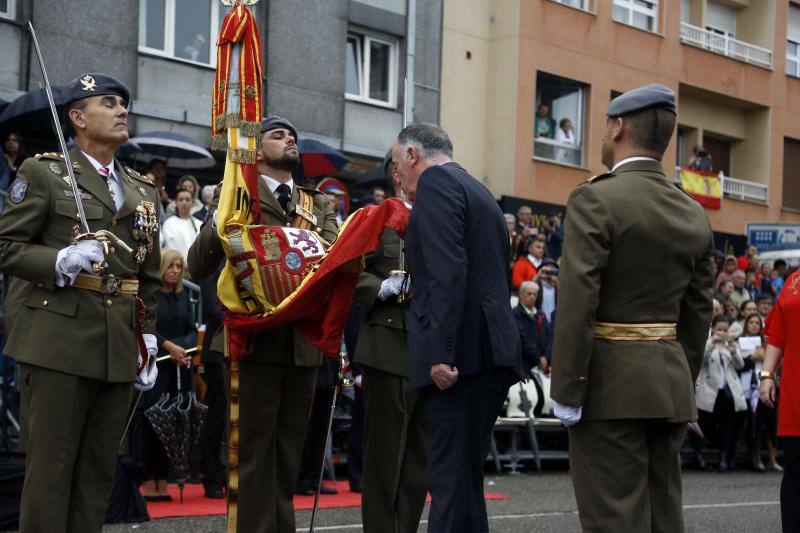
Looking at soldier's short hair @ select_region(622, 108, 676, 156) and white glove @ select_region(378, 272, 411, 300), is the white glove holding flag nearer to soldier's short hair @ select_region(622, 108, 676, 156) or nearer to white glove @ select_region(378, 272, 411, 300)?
white glove @ select_region(378, 272, 411, 300)

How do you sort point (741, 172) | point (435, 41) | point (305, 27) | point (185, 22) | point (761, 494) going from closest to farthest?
point (761, 494) < point (185, 22) < point (305, 27) < point (435, 41) < point (741, 172)

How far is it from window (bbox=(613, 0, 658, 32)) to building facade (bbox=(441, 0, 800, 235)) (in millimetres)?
31

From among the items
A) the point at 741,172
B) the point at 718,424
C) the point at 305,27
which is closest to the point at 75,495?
the point at 718,424

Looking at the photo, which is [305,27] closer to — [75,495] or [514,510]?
[514,510]

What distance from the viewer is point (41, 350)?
594cm

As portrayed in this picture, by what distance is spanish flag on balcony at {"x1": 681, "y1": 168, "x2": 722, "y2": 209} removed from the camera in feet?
98.6

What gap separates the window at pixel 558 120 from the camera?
26.9 m

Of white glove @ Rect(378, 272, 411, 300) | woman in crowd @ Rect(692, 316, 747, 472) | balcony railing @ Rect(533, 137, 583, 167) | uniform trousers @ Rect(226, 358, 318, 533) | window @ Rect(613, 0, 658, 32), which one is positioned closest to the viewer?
uniform trousers @ Rect(226, 358, 318, 533)

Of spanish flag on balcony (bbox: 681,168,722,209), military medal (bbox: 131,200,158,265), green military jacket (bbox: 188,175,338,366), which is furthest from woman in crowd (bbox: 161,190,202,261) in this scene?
spanish flag on balcony (bbox: 681,168,722,209)

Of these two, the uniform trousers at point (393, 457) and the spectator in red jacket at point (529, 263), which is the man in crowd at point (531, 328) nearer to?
the spectator in red jacket at point (529, 263)

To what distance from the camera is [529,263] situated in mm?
16203

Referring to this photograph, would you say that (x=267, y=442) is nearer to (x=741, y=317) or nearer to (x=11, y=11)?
(x=741, y=317)

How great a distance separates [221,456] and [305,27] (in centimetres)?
1239

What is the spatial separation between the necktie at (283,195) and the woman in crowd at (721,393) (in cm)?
1027
